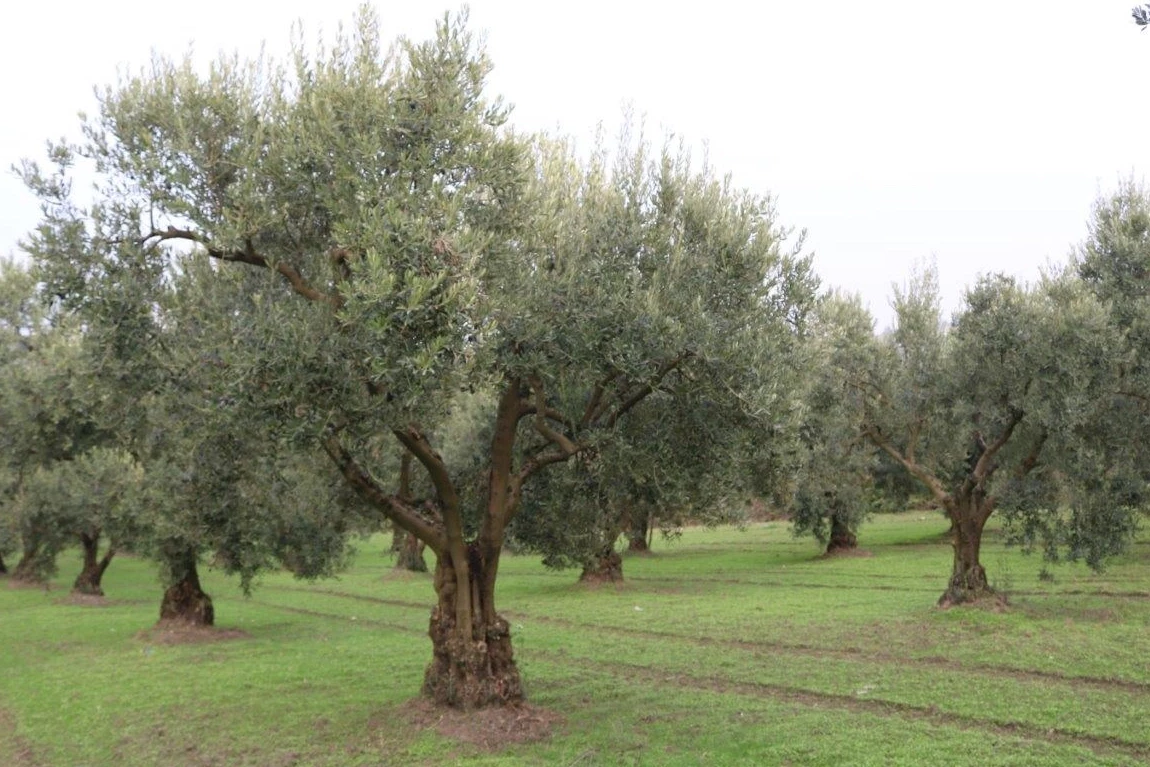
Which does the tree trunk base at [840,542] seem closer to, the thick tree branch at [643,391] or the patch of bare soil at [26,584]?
the thick tree branch at [643,391]

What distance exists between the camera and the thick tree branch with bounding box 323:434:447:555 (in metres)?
14.9

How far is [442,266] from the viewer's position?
11.6 m

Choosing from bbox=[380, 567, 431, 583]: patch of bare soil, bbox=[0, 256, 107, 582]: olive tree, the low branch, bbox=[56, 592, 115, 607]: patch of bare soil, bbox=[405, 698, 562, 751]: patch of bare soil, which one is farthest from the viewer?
bbox=[380, 567, 431, 583]: patch of bare soil

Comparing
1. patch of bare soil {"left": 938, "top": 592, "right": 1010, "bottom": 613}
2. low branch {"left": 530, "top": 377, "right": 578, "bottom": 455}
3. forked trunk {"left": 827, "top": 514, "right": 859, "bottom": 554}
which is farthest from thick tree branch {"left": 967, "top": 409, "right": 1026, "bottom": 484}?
forked trunk {"left": 827, "top": 514, "right": 859, "bottom": 554}

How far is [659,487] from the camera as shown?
14.8 metres

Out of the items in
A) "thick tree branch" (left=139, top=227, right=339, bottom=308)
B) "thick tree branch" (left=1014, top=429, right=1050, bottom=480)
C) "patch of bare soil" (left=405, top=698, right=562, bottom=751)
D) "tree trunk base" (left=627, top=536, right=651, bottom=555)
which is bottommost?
"patch of bare soil" (left=405, top=698, right=562, bottom=751)

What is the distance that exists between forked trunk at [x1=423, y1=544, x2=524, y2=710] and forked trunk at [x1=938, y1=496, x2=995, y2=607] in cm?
1555

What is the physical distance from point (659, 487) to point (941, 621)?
45.8 feet

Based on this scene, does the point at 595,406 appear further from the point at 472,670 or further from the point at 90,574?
the point at 90,574

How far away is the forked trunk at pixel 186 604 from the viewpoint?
29.6 meters

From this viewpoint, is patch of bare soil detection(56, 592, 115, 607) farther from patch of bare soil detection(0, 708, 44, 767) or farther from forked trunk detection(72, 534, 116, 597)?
patch of bare soil detection(0, 708, 44, 767)

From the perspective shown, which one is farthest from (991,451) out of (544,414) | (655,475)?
(544,414)

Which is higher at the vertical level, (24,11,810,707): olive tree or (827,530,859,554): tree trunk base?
(24,11,810,707): olive tree

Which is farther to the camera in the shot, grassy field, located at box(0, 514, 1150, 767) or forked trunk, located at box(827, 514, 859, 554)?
forked trunk, located at box(827, 514, 859, 554)
